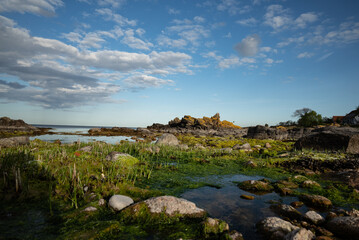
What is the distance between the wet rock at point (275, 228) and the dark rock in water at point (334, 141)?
37.4 feet

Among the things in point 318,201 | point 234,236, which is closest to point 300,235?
point 234,236

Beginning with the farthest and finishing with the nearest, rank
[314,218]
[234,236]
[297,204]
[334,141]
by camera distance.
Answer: [334,141] < [297,204] < [314,218] < [234,236]

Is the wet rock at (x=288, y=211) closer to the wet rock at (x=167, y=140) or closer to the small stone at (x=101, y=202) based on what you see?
the small stone at (x=101, y=202)

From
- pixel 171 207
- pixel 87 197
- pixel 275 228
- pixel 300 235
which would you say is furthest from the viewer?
pixel 87 197

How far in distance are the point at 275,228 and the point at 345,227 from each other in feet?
3.99

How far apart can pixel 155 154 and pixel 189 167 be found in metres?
3.91

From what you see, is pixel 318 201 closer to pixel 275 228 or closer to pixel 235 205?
pixel 235 205

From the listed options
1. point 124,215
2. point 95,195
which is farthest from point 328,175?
point 95,195

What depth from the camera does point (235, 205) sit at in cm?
472

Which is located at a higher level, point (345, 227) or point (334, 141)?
point (334, 141)

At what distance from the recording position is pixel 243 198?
5.24 meters

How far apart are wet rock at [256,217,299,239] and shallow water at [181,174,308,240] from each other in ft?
0.50

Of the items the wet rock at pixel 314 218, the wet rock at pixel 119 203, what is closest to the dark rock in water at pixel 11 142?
the wet rock at pixel 119 203

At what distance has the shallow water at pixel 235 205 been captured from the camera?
3785 millimetres
